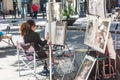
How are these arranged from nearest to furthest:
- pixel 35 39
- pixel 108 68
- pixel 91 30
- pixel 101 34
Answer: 1. pixel 101 34
2. pixel 91 30
3. pixel 108 68
4. pixel 35 39

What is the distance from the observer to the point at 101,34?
22.3 feet

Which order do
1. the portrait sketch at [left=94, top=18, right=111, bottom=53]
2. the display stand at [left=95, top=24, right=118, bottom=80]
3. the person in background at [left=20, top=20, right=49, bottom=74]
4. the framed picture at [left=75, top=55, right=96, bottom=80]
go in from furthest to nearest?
the person in background at [left=20, top=20, right=49, bottom=74]
the display stand at [left=95, top=24, right=118, bottom=80]
the framed picture at [left=75, top=55, right=96, bottom=80]
the portrait sketch at [left=94, top=18, right=111, bottom=53]

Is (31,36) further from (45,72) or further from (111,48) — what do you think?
(111,48)

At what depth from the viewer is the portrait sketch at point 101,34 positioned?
668 centimetres

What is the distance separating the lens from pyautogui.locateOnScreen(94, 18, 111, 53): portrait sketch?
6680 millimetres

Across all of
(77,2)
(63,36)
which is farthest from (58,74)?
(77,2)

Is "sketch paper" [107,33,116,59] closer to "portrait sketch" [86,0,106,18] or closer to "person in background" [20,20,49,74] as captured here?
"portrait sketch" [86,0,106,18]

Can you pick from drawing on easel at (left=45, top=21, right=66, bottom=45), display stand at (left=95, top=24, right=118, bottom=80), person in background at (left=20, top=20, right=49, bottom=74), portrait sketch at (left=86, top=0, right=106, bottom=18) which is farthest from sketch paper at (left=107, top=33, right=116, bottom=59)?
person in background at (left=20, top=20, right=49, bottom=74)

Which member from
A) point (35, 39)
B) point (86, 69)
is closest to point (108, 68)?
point (86, 69)

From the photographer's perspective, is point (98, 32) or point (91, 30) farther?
point (91, 30)

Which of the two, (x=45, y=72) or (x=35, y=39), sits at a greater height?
(x=35, y=39)

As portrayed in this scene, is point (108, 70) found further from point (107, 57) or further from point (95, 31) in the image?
point (95, 31)

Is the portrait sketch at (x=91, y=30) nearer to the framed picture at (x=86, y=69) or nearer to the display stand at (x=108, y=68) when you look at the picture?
the framed picture at (x=86, y=69)

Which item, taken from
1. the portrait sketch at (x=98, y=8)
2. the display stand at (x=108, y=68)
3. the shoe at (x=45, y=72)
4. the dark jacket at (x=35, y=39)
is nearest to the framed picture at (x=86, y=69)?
the display stand at (x=108, y=68)
